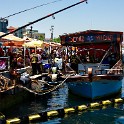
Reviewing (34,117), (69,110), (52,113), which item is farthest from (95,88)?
(34,117)

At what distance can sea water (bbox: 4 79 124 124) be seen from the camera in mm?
15686

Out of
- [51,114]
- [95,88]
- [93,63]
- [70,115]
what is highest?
[93,63]

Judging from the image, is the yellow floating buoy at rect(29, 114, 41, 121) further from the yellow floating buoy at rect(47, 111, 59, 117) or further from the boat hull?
the boat hull

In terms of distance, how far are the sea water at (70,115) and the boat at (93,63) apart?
1.10 metres

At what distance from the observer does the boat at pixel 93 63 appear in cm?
2027

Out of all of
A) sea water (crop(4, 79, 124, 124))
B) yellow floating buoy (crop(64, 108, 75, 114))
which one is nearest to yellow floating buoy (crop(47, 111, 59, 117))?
sea water (crop(4, 79, 124, 124))

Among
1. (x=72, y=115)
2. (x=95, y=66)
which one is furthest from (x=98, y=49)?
(x=72, y=115)

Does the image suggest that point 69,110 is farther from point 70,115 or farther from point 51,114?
point 51,114

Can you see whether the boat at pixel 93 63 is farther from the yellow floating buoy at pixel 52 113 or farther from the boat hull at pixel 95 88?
the yellow floating buoy at pixel 52 113

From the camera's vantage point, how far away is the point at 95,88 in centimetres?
2011

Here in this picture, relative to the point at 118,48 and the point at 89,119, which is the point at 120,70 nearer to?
the point at 118,48

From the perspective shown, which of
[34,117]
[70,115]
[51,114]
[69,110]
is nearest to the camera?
[34,117]

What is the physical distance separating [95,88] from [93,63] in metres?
3.81

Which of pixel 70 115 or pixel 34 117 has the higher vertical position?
pixel 34 117
